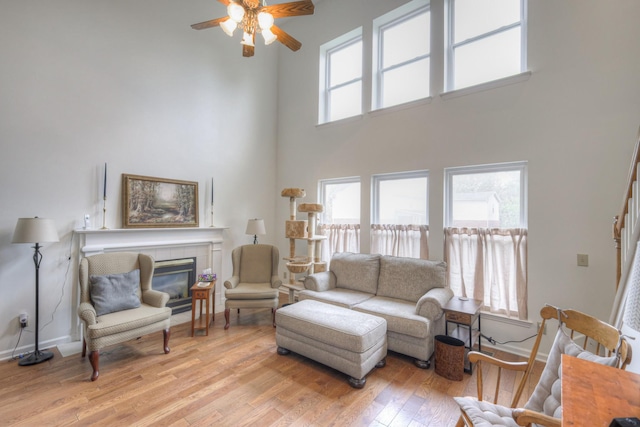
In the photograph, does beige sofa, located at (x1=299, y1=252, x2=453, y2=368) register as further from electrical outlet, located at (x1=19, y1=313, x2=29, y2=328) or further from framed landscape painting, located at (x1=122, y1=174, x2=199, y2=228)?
electrical outlet, located at (x1=19, y1=313, x2=29, y2=328)

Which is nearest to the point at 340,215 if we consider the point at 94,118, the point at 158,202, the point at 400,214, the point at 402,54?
the point at 400,214

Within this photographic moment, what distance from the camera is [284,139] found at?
202 inches

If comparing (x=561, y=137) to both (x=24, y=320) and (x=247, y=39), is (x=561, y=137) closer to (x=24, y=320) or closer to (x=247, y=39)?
(x=247, y=39)

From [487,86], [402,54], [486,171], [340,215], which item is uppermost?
[402,54]

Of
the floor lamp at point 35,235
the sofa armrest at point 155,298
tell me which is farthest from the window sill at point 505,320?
the floor lamp at point 35,235

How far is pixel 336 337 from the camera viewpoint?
2447 mm

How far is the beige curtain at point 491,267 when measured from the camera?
2.94m

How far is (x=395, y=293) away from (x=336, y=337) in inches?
48.0

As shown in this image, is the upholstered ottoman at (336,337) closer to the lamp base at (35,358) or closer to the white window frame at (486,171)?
the white window frame at (486,171)

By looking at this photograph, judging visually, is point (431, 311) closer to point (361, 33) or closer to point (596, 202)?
point (596, 202)

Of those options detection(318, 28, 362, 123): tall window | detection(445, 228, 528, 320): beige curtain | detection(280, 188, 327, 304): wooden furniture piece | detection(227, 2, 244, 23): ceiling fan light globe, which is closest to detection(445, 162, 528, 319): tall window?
detection(445, 228, 528, 320): beige curtain

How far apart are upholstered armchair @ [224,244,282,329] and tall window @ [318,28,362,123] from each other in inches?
94.9

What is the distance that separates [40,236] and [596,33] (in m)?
5.45

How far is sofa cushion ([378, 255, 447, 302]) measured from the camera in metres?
3.19
